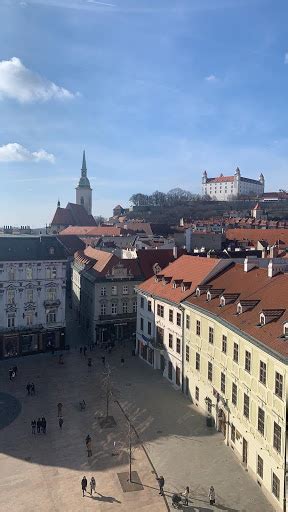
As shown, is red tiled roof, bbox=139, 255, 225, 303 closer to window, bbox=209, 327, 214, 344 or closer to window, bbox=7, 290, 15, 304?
window, bbox=209, 327, 214, 344

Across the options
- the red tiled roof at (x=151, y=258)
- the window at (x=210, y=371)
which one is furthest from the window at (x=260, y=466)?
the red tiled roof at (x=151, y=258)

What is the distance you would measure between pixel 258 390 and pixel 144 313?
2438cm

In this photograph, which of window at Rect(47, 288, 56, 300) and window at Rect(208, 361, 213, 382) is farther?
window at Rect(47, 288, 56, 300)

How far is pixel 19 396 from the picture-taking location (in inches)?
1607

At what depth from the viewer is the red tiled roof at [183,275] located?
44.3 meters

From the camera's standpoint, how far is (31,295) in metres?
53.1

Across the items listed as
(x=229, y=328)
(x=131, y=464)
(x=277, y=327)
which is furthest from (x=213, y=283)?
(x=131, y=464)

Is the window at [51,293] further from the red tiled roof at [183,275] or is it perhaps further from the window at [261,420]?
the window at [261,420]

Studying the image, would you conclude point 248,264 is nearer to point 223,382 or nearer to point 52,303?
point 223,382

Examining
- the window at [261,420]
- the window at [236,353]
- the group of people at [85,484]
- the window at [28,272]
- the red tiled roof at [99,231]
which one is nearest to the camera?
the group of people at [85,484]

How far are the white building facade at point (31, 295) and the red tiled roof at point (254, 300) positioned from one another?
63.8 feet

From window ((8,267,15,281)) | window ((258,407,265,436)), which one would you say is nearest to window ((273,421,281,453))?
window ((258,407,265,436))

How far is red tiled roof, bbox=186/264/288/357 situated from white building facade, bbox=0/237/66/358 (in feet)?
63.8

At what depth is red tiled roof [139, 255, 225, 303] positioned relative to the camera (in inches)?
1746
